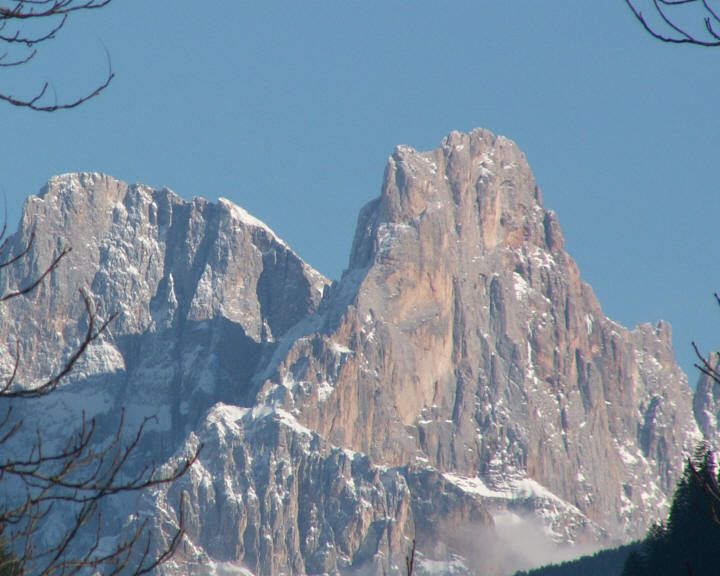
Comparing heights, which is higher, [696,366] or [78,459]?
[696,366]

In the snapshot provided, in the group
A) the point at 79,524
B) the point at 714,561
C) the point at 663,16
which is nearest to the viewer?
the point at 663,16

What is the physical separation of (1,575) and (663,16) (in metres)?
6.01

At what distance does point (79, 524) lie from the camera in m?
11.0

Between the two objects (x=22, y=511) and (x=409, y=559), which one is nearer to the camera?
(x=22, y=511)

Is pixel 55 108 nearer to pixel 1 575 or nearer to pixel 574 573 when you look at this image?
pixel 1 575

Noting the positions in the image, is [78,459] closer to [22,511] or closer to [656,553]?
[22,511]

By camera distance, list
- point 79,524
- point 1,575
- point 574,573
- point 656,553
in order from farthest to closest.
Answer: point 574,573 → point 656,553 → point 1,575 → point 79,524

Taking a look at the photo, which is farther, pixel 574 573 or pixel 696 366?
pixel 574 573

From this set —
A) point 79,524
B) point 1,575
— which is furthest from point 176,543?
point 1,575

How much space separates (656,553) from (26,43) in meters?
38.6

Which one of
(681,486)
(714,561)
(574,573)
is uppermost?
(574,573)

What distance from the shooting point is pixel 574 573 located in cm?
15075

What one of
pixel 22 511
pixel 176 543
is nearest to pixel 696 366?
pixel 176 543

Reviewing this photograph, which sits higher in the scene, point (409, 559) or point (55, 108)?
point (55, 108)
